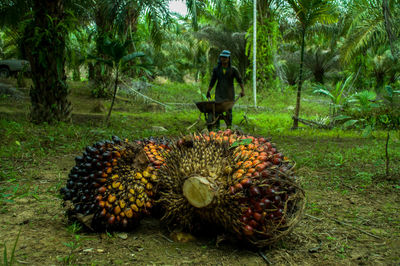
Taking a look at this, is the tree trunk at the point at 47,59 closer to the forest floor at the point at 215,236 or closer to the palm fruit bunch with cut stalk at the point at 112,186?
the forest floor at the point at 215,236

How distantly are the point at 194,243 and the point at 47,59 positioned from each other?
5566 millimetres

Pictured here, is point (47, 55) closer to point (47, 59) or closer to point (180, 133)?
point (47, 59)

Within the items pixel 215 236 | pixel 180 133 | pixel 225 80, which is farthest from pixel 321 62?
pixel 215 236

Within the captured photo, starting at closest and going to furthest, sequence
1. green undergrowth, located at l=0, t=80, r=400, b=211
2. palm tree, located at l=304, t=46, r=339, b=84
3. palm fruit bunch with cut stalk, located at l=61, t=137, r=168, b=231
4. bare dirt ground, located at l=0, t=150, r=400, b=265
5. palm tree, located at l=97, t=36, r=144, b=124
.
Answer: bare dirt ground, located at l=0, t=150, r=400, b=265 < palm fruit bunch with cut stalk, located at l=61, t=137, r=168, b=231 < green undergrowth, located at l=0, t=80, r=400, b=211 < palm tree, located at l=97, t=36, r=144, b=124 < palm tree, located at l=304, t=46, r=339, b=84

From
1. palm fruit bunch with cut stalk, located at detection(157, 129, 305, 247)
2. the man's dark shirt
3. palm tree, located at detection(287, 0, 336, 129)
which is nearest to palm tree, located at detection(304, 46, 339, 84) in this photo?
palm tree, located at detection(287, 0, 336, 129)

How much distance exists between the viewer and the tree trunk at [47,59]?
602 cm

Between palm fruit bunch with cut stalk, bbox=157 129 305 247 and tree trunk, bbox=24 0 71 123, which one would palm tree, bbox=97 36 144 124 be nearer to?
tree trunk, bbox=24 0 71 123

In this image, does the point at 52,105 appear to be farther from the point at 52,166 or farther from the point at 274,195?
the point at 274,195

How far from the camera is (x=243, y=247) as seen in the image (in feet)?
6.30

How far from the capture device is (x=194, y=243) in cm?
197

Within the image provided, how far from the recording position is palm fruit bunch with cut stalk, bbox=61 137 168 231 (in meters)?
1.99

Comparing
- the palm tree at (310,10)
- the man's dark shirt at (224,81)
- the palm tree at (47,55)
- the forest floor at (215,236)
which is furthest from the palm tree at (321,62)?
the forest floor at (215,236)

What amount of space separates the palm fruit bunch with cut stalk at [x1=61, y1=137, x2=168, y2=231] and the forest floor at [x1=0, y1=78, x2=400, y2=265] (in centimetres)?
11

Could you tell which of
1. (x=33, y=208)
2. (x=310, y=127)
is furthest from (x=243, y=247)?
(x=310, y=127)
